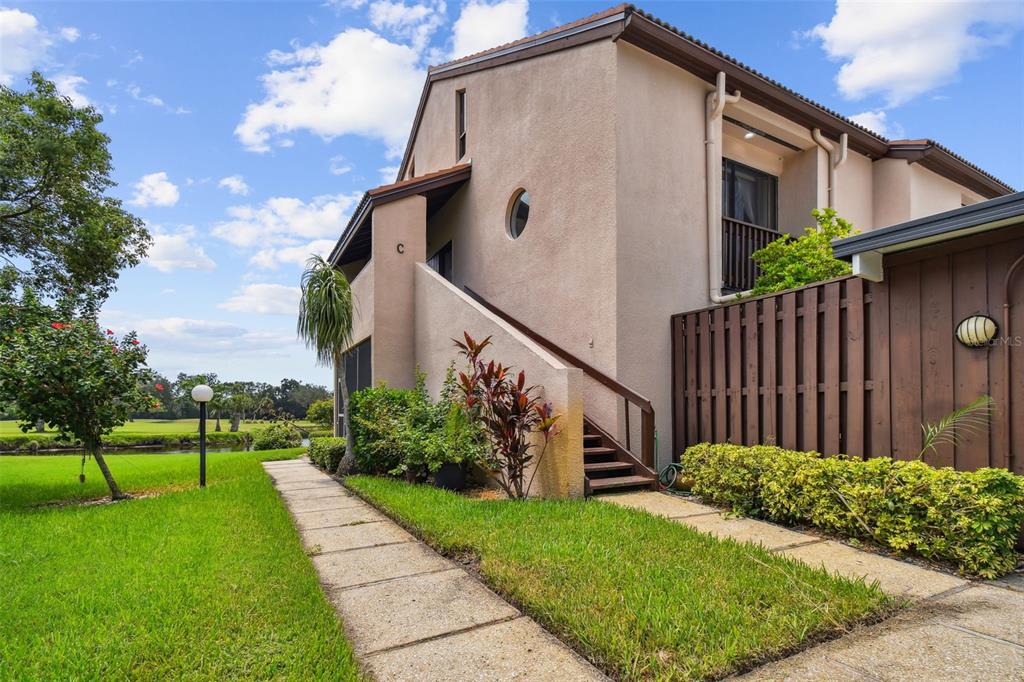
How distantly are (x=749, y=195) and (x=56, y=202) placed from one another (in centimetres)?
1927

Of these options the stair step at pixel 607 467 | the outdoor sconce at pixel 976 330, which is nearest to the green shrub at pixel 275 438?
the stair step at pixel 607 467

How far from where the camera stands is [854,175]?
35.5 ft

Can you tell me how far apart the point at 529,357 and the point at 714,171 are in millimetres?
4607

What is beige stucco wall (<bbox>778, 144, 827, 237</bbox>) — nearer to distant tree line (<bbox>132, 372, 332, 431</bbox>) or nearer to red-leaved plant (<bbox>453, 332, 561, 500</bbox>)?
red-leaved plant (<bbox>453, 332, 561, 500</bbox>)

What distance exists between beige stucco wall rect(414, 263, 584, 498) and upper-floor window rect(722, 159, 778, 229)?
5.30 metres

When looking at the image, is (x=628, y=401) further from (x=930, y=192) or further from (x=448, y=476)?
(x=930, y=192)

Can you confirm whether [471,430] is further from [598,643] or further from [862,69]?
[862,69]

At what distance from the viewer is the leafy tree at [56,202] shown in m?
14.7

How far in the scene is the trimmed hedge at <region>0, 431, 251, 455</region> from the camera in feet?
89.3

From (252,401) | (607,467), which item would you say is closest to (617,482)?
(607,467)

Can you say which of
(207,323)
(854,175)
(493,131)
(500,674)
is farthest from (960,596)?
(207,323)

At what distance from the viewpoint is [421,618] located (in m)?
2.93

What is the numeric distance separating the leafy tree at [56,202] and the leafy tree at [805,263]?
55.9 feet

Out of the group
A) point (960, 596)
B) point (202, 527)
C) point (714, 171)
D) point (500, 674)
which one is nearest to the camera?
point (500, 674)
